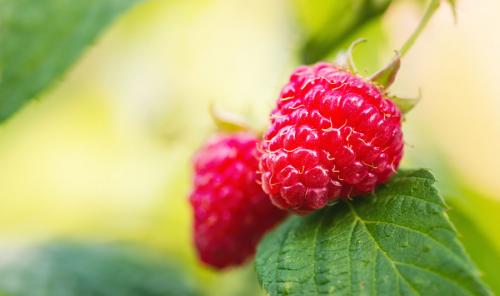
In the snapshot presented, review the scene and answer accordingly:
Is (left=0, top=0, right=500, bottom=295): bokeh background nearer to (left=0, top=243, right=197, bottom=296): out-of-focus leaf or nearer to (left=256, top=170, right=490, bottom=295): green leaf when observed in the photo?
(left=0, top=243, right=197, bottom=296): out-of-focus leaf

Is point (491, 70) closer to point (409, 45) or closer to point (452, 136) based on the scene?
point (452, 136)

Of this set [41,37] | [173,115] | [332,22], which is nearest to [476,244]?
[332,22]

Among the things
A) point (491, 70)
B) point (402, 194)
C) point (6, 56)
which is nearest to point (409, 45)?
point (402, 194)

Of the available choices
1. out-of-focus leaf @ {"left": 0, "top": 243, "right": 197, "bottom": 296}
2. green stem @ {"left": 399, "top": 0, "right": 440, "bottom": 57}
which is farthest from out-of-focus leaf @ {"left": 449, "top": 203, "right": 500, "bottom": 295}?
out-of-focus leaf @ {"left": 0, "top": 243, "right": 197, "bottom": 296}

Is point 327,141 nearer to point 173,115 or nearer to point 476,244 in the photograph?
point 476,244

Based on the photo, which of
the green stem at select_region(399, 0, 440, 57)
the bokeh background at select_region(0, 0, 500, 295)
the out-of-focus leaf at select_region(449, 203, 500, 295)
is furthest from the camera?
the bokeh background at select_region(0, 0, 500, 295)

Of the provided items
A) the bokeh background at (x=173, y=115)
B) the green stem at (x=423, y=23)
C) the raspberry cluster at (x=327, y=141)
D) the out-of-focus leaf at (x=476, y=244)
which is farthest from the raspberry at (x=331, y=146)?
the bokeh background at (x=173, y=115)
